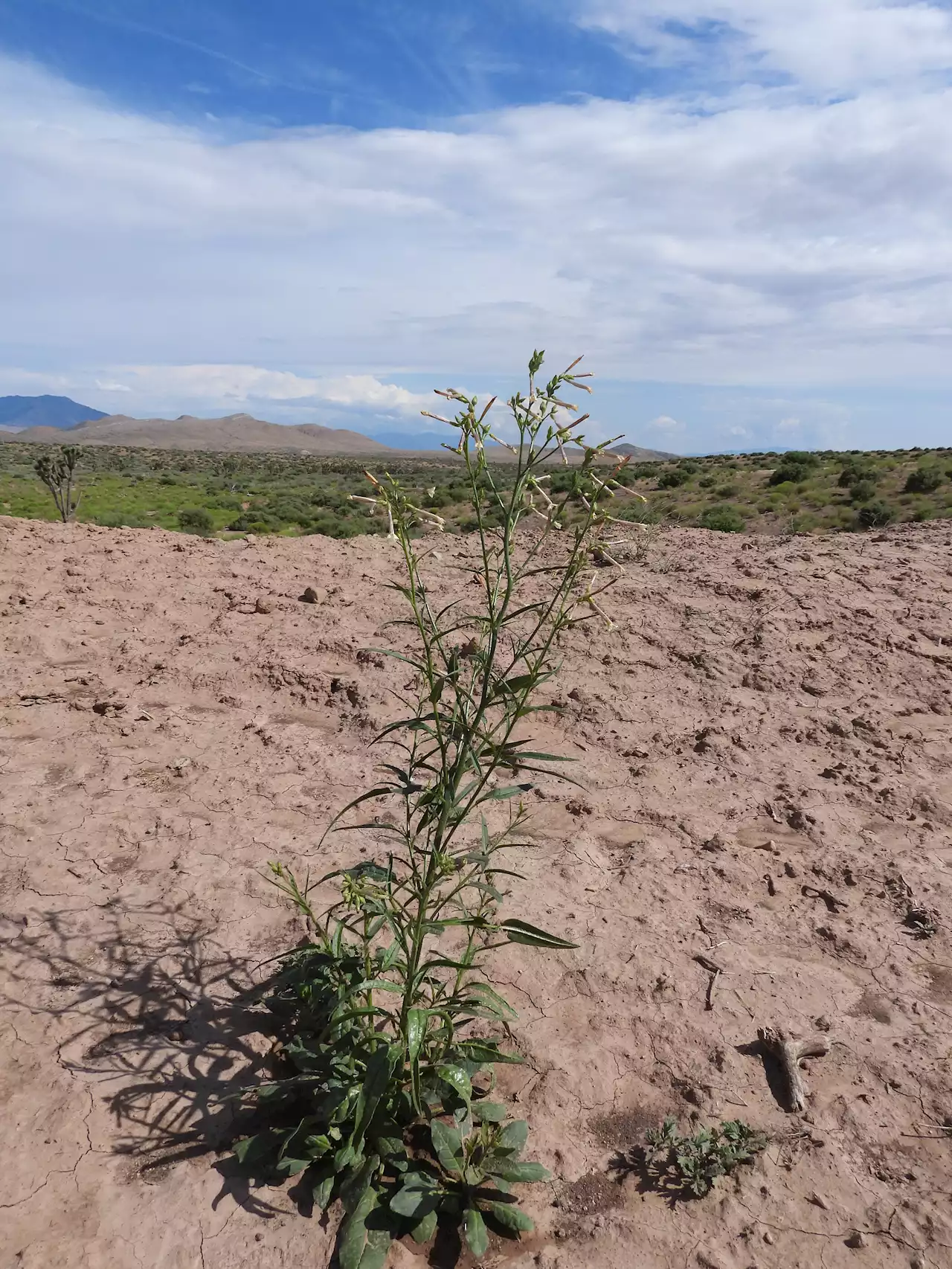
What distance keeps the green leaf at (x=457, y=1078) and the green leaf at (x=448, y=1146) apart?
4.5 inches

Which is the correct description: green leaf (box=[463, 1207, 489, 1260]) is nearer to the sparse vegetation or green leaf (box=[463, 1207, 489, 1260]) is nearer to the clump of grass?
the clump of grass

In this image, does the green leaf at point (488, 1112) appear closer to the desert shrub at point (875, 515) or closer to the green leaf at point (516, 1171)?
the green leaf at point (516, 1171)

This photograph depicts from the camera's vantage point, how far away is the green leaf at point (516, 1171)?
1945 millimetres

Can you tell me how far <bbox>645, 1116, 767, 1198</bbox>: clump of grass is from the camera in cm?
200

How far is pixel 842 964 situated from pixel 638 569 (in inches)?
165

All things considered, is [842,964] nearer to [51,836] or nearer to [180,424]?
[51,836]

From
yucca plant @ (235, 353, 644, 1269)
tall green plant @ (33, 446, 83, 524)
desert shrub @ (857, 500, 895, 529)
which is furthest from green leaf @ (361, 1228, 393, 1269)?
→ tall green plant @ (33, 446, 83, 524)

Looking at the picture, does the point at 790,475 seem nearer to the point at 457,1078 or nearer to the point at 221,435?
the point at 457,1078

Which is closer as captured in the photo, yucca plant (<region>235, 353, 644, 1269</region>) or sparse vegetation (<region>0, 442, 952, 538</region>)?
yucca plant (<region>235, 353, 644, 1269</region>)

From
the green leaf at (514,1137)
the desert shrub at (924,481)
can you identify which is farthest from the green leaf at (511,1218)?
the desert shrub at (924,481)

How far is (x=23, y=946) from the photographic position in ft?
8.68

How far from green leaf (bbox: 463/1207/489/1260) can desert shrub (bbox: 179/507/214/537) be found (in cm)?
1697

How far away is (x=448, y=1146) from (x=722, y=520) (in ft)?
36.5

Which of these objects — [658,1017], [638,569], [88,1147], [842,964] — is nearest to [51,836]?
[88,1147]
